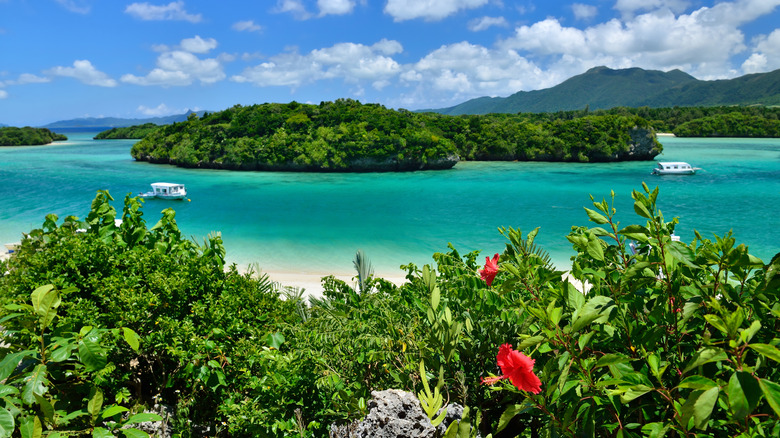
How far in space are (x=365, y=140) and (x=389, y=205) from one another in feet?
84.3

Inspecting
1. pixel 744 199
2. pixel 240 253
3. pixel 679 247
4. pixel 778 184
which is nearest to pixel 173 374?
pixel 679 247

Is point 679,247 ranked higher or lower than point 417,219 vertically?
higher

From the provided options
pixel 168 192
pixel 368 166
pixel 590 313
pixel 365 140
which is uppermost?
pixel 365 140

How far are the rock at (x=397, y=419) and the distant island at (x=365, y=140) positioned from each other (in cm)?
5325

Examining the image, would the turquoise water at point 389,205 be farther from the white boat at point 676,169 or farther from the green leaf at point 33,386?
the green leaf at point 33,386

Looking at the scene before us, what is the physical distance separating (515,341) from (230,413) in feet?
5.65

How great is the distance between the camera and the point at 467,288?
237cm

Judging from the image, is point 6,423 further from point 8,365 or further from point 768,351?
point 768,351

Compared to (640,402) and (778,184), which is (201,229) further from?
(778,184)

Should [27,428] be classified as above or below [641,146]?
below

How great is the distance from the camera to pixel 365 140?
181 feet

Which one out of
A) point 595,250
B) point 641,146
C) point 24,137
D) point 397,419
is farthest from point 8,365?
point 24,137

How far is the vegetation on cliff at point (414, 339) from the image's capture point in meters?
1.37

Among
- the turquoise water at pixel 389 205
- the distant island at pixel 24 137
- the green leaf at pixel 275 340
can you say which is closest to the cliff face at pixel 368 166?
the turquoise water at pixel 389 205
